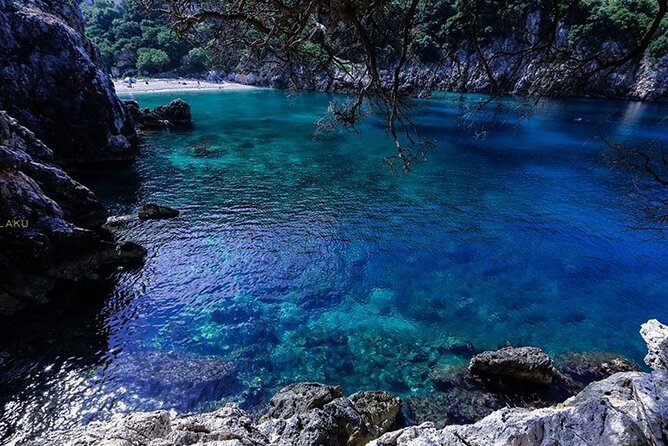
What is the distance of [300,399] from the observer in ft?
27.6

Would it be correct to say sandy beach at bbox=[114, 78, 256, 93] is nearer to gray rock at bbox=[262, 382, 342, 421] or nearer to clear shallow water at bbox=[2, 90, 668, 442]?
clear shallow water at bbox=[2, 90, 668, 442]

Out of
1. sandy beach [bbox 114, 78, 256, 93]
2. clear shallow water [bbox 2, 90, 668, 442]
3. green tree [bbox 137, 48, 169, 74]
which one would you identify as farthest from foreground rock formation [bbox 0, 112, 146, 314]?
green tree [bbox 137, 48, 169, 74]

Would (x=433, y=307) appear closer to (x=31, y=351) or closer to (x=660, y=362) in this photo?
(x=660, y=362)

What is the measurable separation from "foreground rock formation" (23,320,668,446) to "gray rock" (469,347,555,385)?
95.6 inches

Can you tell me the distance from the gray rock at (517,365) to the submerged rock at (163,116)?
40.1m

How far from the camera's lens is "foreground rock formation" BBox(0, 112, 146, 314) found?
12336mm

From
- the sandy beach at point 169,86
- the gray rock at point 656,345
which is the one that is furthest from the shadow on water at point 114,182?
the sandy beach at point 169,86

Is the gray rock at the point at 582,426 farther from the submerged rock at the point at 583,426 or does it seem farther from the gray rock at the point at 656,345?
the gray rock at the point at 656,345

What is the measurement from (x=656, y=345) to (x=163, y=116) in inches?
1807

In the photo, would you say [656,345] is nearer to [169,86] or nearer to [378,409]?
[378,409]

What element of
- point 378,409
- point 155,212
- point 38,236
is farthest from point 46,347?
point 378,409

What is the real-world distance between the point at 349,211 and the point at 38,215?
14149 mm

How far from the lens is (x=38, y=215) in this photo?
517 inches

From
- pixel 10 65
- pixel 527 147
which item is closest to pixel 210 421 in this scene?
pixel 10 65
